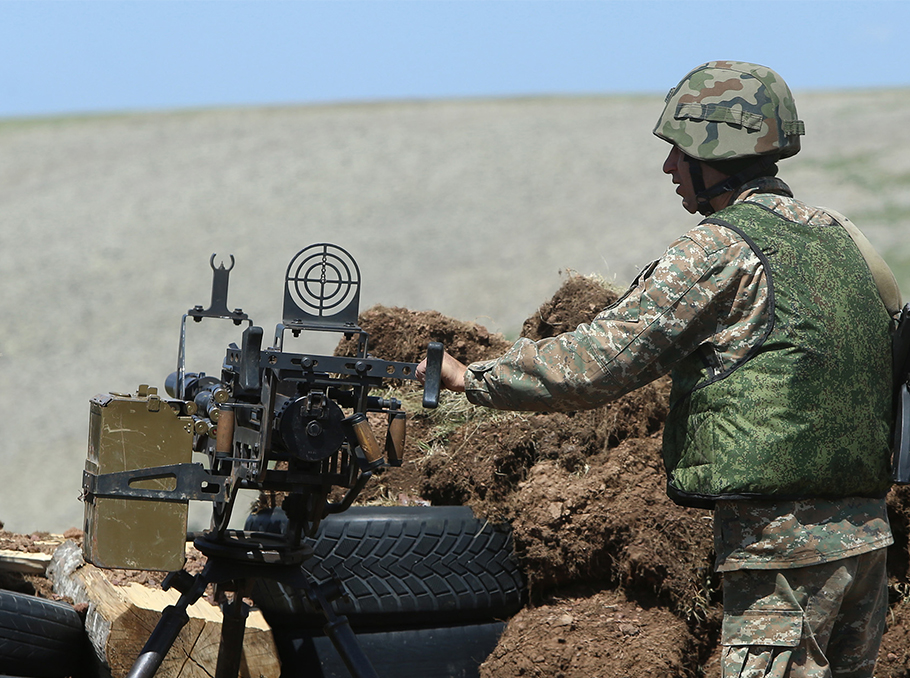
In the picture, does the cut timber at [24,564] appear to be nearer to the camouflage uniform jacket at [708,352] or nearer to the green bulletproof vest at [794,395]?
the camouflage uniform jacket at [708,352]

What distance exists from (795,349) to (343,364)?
1.35m

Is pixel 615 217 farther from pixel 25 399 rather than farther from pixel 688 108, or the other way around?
pixel 688 108

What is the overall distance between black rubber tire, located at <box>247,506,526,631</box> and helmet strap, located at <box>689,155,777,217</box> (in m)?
1.78

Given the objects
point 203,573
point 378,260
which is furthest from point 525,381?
point 378,260

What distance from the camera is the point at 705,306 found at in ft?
10.5

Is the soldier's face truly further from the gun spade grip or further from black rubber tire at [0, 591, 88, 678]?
black rubber tire at [0, 591, 88, 678]

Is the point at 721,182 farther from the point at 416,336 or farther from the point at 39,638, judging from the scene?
the point at 39,638

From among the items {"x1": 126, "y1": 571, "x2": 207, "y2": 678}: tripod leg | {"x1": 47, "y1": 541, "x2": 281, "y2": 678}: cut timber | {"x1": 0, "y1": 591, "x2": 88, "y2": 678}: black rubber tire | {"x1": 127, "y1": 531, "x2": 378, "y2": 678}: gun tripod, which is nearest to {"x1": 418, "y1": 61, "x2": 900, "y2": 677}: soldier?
{"x1": 127, "y1": 531, "x2": 378, "y2": 678}: gun tripod

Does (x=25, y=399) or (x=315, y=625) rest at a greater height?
(x=315, y=625)

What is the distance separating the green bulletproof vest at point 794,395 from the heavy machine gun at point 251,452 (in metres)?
0.83

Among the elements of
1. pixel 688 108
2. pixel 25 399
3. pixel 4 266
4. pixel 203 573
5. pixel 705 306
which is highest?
pixel 688 108

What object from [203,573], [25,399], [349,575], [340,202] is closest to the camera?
[203,573]

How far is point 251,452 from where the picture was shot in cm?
344

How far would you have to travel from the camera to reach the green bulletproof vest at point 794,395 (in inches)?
124
